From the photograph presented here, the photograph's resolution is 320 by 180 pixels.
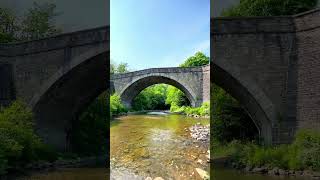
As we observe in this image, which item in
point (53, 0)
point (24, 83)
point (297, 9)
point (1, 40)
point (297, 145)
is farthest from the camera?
point (53, 0)

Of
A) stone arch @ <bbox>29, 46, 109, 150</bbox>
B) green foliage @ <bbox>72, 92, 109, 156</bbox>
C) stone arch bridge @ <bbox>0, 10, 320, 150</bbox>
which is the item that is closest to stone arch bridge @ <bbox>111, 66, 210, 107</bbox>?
stone arch bridge @ <bbox>0, 10, 320, 150</bbox>

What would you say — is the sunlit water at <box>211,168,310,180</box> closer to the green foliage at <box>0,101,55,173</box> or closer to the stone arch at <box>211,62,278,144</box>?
the stone arch at <box>211,62,278,144</box>

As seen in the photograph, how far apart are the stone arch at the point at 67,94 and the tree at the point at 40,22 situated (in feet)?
17.0

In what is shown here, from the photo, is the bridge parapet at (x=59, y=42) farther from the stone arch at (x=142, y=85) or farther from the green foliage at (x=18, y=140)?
the stone arch at (x=142, y=85)

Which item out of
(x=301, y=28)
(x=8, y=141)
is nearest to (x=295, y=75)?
(x=301, y=28)

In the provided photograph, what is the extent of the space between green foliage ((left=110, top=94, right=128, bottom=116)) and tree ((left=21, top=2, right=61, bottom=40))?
52.4 ft

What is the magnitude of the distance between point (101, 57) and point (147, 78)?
866 centimetres

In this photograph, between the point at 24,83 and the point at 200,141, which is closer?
the point at 200,141

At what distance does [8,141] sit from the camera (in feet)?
29.6

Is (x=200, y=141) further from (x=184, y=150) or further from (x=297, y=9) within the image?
(x=297, y=9)

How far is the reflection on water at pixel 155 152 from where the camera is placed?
1.70 metres

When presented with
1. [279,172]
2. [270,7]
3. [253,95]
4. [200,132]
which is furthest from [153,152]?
[270,7]

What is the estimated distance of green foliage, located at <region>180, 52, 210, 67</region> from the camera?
1.81m

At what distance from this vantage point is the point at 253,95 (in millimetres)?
9594
